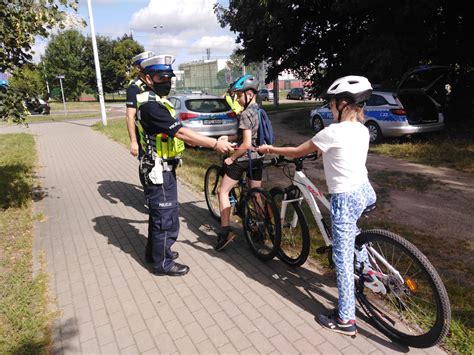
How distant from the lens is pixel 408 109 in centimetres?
1049

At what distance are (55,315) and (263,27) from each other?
14.0 m

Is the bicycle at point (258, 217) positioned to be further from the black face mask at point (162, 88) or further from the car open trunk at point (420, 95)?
the car open trunk at point (420, 95)

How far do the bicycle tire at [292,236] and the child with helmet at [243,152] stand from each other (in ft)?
1.39

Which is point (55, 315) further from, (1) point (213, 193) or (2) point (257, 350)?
(1) point (213, 193)

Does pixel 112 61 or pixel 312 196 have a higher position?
pixel 112 61

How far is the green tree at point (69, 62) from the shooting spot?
46656mm

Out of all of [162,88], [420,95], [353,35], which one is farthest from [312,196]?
[353,35]

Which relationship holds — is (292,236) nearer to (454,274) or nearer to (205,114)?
(454,274)

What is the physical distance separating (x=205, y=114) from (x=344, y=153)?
26.7 feet

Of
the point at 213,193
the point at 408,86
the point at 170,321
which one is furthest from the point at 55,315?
the point at 408,86

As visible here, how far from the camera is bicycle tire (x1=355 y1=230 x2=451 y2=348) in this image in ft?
8.05

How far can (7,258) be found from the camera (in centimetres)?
424

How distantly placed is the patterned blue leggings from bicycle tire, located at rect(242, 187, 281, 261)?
3.03 ft

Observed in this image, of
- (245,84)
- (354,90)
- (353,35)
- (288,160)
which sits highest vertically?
(353,35)
